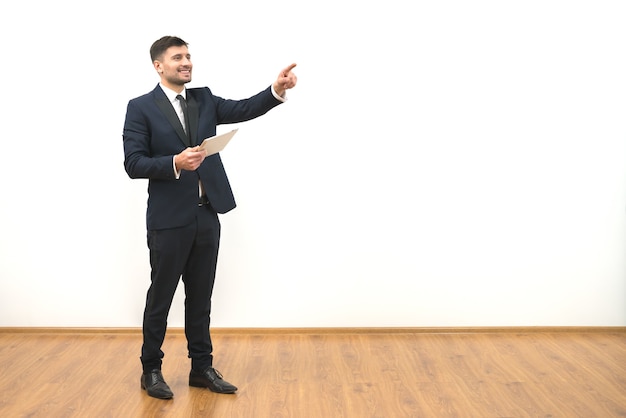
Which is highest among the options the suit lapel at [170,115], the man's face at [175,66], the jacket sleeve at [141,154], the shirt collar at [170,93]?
the man's face at [175,66]

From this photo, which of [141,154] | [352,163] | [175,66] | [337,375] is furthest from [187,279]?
[352,163]

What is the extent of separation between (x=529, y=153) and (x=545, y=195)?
0.80 ft

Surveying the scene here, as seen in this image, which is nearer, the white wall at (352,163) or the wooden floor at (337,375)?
the wooden floor at (337,375)

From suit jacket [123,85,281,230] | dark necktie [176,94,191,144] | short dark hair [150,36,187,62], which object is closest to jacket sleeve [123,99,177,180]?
suit jacket [123,85,281,230]

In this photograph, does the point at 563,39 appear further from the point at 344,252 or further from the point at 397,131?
the point at 344,252

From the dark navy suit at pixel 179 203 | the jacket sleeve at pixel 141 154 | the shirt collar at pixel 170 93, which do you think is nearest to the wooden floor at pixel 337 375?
the dark navy suit at pixel 179 203

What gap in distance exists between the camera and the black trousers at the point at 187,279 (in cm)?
352

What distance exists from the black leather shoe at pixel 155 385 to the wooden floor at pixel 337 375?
0.04 m

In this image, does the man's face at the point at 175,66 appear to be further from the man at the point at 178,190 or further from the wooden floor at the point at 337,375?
the wooden floor at the point at 337,375

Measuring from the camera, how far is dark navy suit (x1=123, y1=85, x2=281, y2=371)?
3.50m

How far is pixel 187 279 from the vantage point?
12.0 feet

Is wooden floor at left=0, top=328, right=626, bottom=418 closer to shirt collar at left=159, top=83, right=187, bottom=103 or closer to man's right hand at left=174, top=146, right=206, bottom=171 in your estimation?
man's right hand at left=174, top=146, right=206, bottom=171

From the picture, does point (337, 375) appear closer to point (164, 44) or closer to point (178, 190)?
point (178, 190)

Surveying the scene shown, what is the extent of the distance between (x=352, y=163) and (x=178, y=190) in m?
1.23
